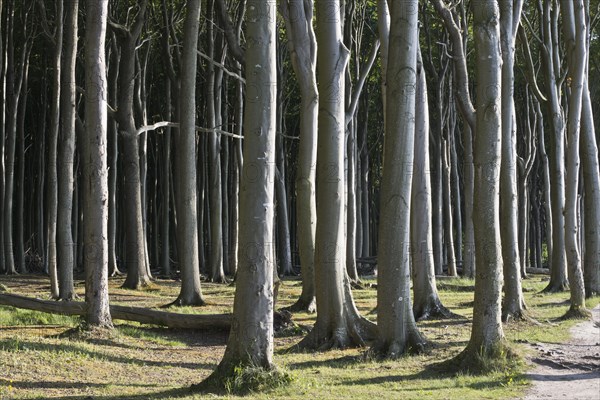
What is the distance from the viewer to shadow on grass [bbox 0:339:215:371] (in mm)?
10492

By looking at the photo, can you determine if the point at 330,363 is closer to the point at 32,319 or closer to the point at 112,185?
the point at 32,319

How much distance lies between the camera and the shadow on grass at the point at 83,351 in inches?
413

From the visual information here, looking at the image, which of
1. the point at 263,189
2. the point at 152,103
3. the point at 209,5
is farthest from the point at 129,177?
the point at 152,103

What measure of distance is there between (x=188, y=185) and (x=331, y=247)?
6230mm

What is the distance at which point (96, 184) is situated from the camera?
1241 centimetres

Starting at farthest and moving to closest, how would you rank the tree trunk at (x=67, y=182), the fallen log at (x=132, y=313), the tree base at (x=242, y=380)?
the tree trunk at (x=67, y=182) → the fallen log at (x=132, y=313) → the tree base at (x=242, y=380)

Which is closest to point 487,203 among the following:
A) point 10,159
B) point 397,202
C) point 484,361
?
point 397,202

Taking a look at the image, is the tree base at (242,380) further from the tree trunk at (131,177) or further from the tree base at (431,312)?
the tree trunk at (131,177)

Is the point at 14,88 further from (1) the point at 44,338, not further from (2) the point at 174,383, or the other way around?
(2) the point at 174,383

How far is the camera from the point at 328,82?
508 inches

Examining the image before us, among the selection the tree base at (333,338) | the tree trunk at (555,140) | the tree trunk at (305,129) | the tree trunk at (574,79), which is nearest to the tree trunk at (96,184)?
the tree base at (333,338)

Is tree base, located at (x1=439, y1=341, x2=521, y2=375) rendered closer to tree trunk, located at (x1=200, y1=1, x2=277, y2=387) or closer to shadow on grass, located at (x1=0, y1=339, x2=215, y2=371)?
tree trunk, located at (x1=200, y1=1, x2=277, y2=387)

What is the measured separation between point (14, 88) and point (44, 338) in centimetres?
1704

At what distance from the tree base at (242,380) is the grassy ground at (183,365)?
129 mm
